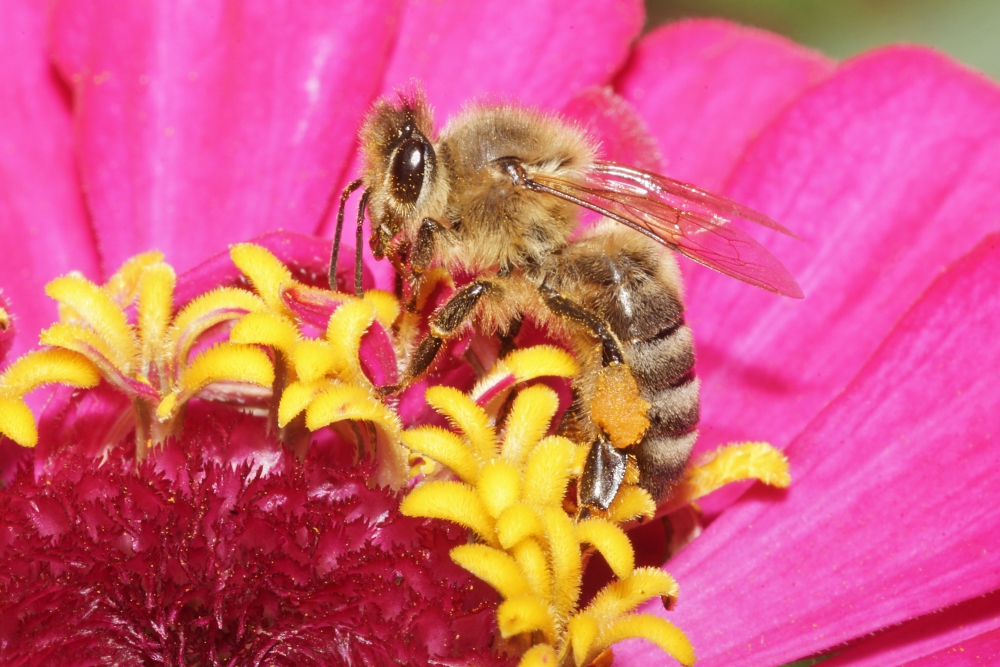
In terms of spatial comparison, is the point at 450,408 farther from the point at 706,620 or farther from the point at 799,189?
the point at 799,189

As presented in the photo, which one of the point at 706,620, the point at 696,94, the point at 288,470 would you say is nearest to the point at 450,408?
the point at 288,470

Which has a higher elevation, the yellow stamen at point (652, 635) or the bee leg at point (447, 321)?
the bee leg at point (447, 321)

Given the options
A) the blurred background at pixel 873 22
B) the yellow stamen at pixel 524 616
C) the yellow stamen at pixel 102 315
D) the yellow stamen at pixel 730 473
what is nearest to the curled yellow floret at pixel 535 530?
the yellow stamen at pixel 524 616

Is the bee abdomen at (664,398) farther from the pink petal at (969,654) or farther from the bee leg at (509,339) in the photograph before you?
the pink petal at (969,654)

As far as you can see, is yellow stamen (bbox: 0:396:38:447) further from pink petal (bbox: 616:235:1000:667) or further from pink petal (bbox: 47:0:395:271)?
pink petal (bbox: 616:235:1000:667)

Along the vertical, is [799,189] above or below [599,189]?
above

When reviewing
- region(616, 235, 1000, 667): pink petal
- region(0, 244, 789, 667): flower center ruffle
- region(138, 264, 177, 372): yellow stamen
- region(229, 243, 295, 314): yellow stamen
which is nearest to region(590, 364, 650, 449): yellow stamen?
region(0, 244, 789, 667): flower center ruffle

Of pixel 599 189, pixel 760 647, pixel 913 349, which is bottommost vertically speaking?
pixel 760 647
